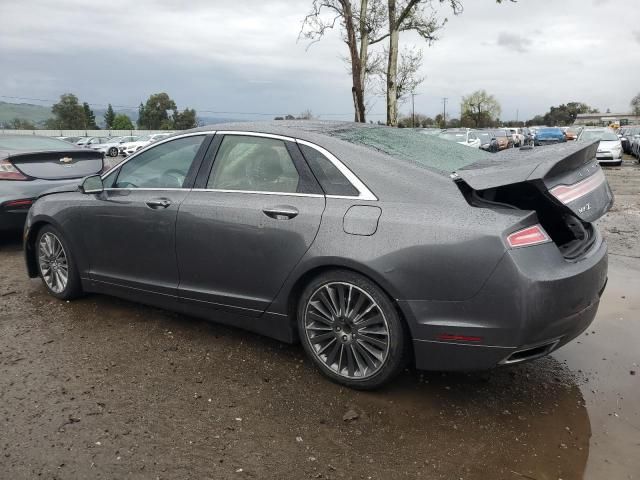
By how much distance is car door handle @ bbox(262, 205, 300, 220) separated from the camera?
3355mm

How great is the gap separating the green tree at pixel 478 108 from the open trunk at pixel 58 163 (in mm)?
110199

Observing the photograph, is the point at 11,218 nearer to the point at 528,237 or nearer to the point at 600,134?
the point at 528,237

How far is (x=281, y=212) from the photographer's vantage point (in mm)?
3391

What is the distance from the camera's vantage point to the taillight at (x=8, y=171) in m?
6.76

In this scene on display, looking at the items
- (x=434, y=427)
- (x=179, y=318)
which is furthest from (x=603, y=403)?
(x=179, y=318)

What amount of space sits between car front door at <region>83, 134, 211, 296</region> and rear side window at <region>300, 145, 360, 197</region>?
954 mm

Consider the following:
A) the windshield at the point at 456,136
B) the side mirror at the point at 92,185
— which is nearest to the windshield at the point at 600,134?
the windshield at the point at 456,136

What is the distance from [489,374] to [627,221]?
257 inches

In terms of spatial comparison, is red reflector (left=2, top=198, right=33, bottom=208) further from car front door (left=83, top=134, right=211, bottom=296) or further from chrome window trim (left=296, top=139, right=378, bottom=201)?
chrome window trim (left=296, top=139, right=378, bottom=201)

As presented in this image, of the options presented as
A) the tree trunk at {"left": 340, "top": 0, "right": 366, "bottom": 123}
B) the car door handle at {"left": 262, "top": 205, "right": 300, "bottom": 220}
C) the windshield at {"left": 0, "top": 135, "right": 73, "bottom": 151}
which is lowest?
the car door handle at {"left": 262, "top": 205, "right": 300, "bottom": 220}

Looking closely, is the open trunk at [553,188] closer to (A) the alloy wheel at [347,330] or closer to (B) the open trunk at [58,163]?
(A) the alloy wheel at [347,330]

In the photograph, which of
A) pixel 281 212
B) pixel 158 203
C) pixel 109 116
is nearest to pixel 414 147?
pixel 281 212

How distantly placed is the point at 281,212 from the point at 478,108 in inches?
4613

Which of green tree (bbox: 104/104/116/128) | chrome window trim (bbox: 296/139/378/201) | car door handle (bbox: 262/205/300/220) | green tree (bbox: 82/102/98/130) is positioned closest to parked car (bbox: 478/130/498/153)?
chrome window trim (bbox: 296/139/378/201)
